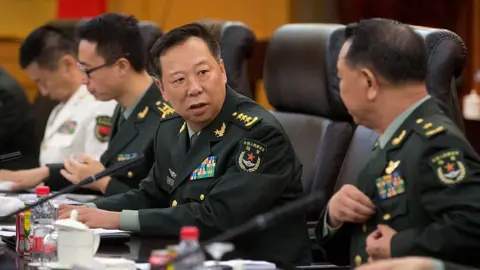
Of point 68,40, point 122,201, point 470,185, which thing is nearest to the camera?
point 470,185

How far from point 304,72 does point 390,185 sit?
4.13 ft

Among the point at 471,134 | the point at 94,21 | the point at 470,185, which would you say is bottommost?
the point at 471,134

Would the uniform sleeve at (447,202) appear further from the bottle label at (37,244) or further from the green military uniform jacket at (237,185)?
the bottle label at (37,244)

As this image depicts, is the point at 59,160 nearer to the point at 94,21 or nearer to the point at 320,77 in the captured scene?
the point at 94,21

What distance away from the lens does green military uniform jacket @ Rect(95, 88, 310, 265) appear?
2754 mm

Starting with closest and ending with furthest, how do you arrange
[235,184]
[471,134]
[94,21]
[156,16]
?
[235,184]
[94,21]
[471,134]
[156,16]

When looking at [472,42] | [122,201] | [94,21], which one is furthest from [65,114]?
[472,42]

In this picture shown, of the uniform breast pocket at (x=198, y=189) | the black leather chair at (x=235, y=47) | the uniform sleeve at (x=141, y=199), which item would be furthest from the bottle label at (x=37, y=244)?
the black leather chair at (x=235, y=47)

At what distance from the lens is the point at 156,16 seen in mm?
7234

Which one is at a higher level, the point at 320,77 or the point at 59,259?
the point at 320,77

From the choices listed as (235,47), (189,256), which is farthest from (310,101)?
(189,256)

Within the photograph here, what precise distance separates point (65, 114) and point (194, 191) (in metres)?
1.83

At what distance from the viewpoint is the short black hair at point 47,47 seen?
4848 mm

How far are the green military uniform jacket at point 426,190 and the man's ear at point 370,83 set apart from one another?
9 centimetres
